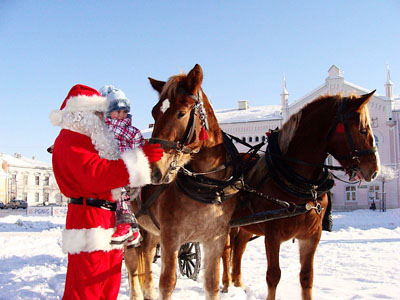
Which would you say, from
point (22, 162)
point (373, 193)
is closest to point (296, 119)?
point (373, 193)

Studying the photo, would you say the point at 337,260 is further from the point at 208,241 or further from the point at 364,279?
the point at 208,241

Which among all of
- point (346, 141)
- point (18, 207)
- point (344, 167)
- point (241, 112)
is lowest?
point (18, 207)

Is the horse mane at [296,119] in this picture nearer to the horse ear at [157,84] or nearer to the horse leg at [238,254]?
the horse ear at [157,84]

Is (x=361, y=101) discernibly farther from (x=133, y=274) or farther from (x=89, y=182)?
(x=133, y=274)

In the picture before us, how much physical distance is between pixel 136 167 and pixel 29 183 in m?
59.3

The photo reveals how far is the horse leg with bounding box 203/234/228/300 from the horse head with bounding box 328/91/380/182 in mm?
1483

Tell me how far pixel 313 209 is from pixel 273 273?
747 millimetres

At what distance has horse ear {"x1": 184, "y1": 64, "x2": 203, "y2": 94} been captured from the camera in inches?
118

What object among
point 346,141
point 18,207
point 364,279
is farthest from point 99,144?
point 18,207

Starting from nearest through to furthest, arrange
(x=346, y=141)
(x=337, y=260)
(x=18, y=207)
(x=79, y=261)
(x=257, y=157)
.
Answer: (x=79, y=261) < (x=346, y=141) < (x=257, y=157) < (x=337, y=260) < (x=18, y=207)

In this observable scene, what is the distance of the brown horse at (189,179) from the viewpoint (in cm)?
293

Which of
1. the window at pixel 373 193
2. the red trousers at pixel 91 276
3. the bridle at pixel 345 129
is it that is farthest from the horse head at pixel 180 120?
the window at pixel 373 193

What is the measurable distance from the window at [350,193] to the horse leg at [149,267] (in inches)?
1175

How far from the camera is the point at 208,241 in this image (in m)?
3.28
